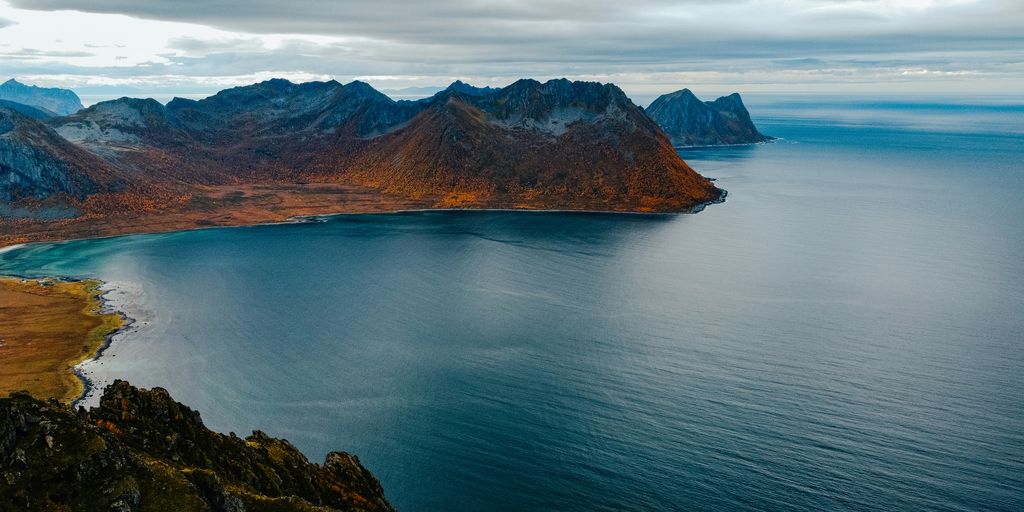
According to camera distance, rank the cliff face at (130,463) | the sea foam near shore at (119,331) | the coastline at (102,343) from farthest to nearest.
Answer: the sea foam near shore at (119,331)
the coastline at (102,343)
the cliff face at (130,463)

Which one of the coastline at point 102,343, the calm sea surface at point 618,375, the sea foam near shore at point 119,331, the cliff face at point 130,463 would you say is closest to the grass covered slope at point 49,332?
the coastline at point 102,343

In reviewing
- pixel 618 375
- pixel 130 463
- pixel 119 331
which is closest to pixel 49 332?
pixel 119 331

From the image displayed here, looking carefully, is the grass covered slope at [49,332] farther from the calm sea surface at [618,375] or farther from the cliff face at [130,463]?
the cliff face at [130,463]

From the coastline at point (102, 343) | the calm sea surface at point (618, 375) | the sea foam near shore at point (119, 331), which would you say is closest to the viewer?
the calm sea surface at point (618, 375)

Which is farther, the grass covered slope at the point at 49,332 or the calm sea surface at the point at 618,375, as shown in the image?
the grass covered slope at the point at 49,332

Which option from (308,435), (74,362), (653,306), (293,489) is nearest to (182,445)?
(293,489)

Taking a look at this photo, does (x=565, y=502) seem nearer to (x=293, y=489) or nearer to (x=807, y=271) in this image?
(x=293, y=489)
